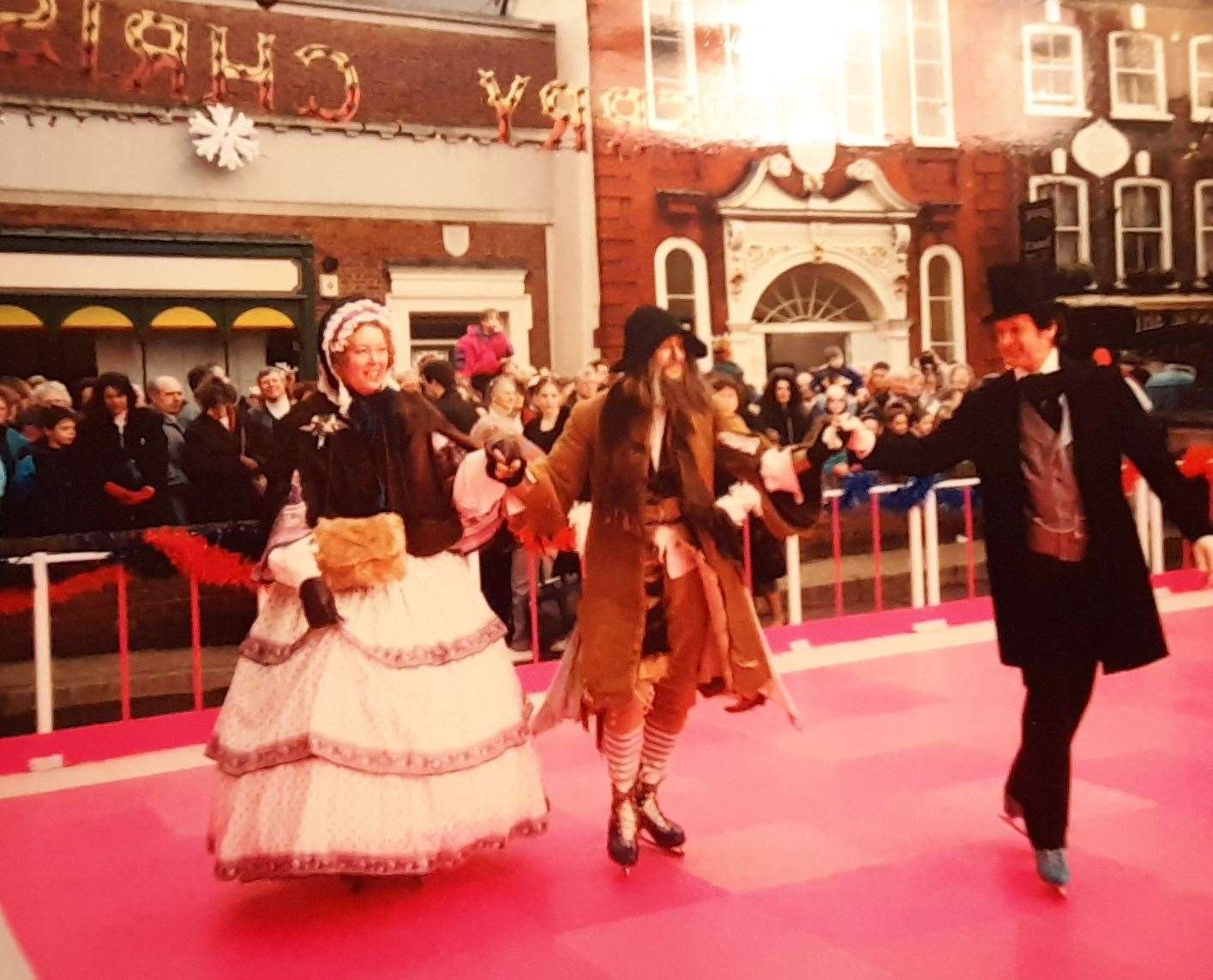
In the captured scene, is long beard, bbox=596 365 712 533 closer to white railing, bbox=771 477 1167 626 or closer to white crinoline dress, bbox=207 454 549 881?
white crinoline dress, bbox=207 454 549 881

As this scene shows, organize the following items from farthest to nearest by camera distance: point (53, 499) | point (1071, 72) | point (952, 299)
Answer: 1. point (1071, 72)
2. point (952, 299)
3. point (53, 499)

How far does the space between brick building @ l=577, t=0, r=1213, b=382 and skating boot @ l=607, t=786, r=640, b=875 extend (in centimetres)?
540

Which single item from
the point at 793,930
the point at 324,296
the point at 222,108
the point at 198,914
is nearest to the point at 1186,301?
the point at 324,296

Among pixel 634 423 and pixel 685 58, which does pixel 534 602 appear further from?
pixel 685 58

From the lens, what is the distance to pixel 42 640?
183 inches

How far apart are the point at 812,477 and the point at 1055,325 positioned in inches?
27.4

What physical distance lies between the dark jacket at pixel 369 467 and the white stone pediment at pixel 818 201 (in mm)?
5758

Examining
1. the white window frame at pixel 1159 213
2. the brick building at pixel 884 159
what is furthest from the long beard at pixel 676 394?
the white window frame at pixel 1159 213

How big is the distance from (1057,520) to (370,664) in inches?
66.3

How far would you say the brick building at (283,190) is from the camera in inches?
305

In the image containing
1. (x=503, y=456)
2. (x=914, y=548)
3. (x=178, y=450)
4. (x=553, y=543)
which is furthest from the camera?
(x=914, y=548)

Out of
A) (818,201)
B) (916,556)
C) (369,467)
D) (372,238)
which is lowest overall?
(916,556)

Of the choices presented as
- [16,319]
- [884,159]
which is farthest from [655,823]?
[884,159]

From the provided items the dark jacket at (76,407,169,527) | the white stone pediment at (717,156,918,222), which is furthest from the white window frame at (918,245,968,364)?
the dark jacket at (76,407,169,527)
